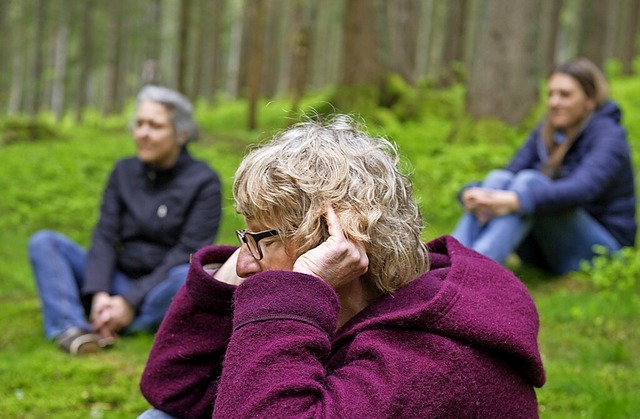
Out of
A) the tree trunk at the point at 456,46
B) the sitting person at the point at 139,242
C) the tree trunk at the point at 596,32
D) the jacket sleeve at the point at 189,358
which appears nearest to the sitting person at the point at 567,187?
the sitting person at the point at 139,242

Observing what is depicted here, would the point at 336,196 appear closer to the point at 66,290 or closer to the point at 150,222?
the point at 150,222

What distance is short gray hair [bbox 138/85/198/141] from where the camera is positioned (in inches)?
187

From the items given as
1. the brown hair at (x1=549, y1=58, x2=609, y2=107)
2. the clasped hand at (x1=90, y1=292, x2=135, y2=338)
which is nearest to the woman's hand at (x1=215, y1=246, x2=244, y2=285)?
the clasped hand at (x1=90, y1=292, x2=135, y2=338)

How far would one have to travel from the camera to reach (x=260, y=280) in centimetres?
174

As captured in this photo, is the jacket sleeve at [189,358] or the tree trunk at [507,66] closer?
the jacket sleeve at [189,358]

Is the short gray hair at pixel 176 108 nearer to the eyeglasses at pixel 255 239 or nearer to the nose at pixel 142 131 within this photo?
the nose at pixel 142 131

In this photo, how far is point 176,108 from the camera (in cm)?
479

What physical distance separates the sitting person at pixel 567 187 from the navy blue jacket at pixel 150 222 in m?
1.54

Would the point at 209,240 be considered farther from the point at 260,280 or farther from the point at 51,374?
the point at 260,280

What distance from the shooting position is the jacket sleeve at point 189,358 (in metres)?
2.16

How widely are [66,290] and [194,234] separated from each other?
84 centimetres

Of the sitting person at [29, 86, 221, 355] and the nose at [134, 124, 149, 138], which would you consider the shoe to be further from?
the nose at [134, 124, 149, 138]

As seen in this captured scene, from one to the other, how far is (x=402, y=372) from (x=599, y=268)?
359cm

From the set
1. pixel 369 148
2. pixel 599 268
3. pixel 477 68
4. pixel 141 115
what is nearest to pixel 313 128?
pixel 369 148
